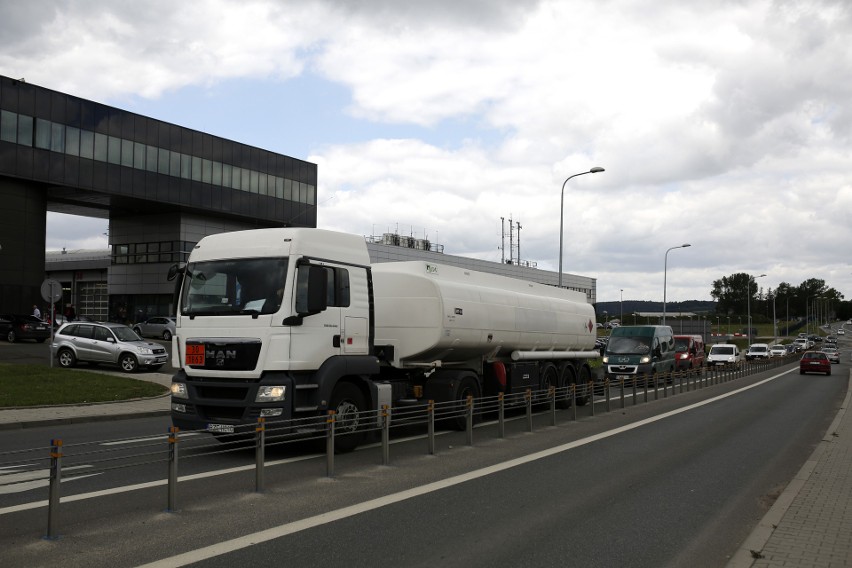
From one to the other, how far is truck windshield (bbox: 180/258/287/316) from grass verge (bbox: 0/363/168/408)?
771cm

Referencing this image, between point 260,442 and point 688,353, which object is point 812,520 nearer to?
point 260,442

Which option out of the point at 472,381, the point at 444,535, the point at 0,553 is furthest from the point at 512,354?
the point at 0,553

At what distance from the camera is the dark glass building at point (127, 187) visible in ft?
147

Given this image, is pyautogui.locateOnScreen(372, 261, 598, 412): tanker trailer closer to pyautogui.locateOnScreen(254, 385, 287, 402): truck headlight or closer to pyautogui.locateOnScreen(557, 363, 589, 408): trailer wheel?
pyautogui.locateOnScreen(557, 363, 589, 408): trailer wheel

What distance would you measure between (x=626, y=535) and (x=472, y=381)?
7.72 metres

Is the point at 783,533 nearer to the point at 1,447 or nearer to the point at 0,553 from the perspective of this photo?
the point at 0,553

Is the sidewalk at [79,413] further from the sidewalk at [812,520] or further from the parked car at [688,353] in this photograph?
the parked car at [688,353]

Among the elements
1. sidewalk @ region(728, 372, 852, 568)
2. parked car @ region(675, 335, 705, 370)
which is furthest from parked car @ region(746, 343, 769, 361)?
sidewalk @ region(728, 372, 852, 568)

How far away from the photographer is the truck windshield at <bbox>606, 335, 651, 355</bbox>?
3144 centimetres

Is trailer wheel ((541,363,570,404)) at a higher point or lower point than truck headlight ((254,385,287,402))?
lower

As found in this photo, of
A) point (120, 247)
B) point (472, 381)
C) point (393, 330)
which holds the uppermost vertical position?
point (120, 247)

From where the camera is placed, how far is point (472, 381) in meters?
14.3

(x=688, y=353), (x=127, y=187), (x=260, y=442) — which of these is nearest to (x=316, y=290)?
(x=260, y=442)

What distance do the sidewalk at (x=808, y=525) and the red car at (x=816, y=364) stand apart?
35.3 meters
